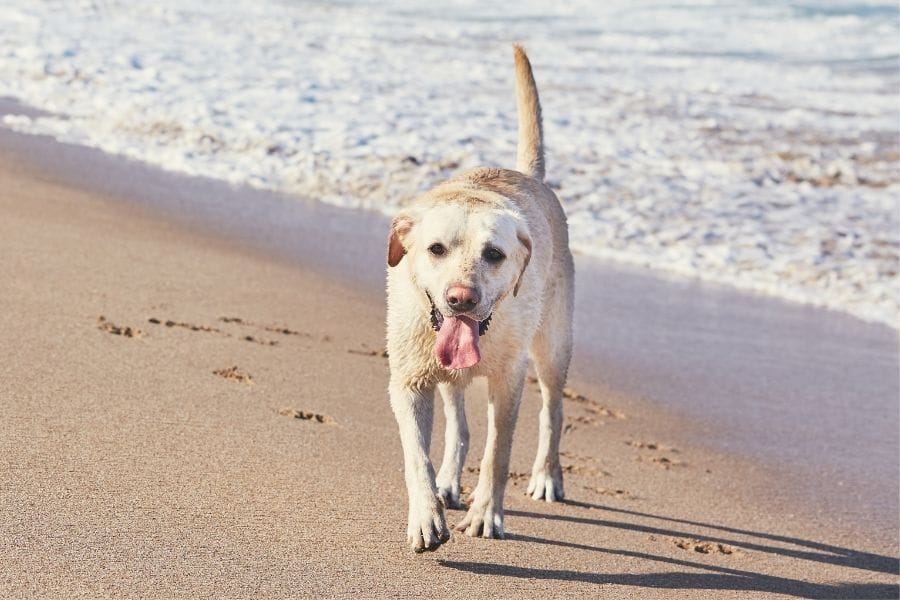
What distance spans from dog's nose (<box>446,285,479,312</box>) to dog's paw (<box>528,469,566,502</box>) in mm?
1333

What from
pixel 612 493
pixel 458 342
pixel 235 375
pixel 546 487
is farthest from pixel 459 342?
pixel 235 375

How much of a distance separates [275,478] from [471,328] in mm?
977

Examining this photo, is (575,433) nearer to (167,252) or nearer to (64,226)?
(167,252)

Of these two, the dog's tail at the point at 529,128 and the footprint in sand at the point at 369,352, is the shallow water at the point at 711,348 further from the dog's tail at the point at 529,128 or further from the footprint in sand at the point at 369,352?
the dog's tail at the point at 529,128

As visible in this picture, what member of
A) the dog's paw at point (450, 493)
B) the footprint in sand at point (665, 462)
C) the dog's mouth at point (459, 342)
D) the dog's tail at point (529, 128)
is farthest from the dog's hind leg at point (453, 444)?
the dog's tail at point (529, 128)

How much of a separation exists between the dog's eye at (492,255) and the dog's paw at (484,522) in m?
0.86

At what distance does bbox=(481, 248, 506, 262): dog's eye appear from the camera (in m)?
3.85

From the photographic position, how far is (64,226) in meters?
7.64

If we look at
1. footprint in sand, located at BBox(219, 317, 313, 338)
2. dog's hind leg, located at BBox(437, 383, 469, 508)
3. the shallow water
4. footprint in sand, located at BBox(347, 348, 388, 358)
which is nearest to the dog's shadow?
dog's hind leg, located at BBox(437, 383, 469, 508)

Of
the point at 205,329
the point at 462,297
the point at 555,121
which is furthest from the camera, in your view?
the point at 555,121

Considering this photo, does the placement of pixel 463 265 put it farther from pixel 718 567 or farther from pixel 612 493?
pixel 612 493

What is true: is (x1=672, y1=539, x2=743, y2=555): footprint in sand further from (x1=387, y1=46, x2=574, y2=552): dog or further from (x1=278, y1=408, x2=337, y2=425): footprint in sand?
(x1=278, y1=408, x2=337, y2=425): footprint in sand

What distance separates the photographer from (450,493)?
185 inches

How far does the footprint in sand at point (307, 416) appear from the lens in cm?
518
